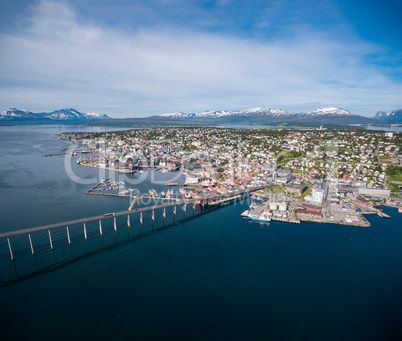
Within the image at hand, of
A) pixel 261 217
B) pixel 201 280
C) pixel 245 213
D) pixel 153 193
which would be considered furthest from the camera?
pixel 153 193

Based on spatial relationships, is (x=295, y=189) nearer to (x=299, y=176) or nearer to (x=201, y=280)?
(x=299, y=176)

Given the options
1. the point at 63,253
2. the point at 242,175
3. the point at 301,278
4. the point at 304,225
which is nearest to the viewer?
the point at 301,278

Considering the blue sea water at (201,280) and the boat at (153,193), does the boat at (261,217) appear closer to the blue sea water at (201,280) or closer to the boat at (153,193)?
the blue sea water at (201,280)

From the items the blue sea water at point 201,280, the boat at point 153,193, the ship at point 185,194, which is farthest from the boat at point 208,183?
the blue sea water at point 201,280

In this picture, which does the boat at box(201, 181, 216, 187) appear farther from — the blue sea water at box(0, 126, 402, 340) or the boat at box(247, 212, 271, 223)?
the boat at box(247, 212, 271, 223)

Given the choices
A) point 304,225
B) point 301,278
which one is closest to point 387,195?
point 304,225

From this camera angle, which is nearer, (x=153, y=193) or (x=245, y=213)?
(x=245, y=213)

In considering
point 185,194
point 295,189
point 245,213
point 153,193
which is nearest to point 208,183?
point 185,194

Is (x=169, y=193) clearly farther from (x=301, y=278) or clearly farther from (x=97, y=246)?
(x=301, y=278)

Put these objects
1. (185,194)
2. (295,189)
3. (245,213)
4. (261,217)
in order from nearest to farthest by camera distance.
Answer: (261,217)
(245,213)
(185,194)
(295,189)
